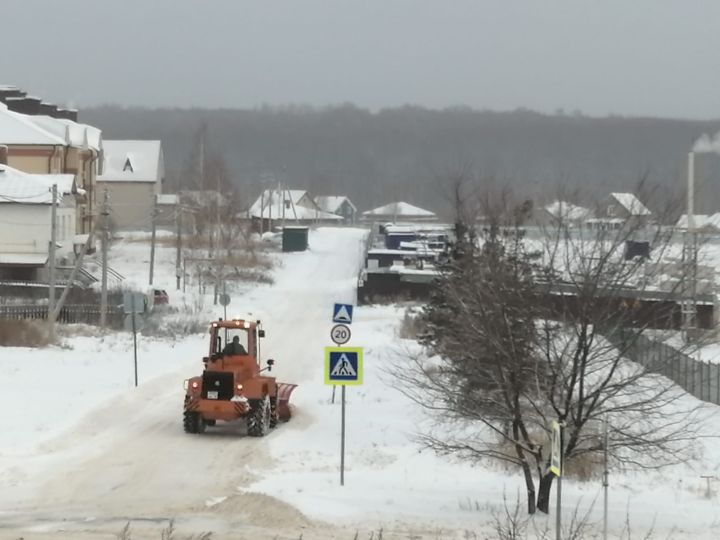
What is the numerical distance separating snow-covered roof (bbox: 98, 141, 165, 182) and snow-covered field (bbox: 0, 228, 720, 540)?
72.8 metres

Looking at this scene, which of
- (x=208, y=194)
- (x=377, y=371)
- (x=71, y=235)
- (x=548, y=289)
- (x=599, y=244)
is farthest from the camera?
(x=208, y=194)

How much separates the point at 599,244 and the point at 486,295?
1.62m

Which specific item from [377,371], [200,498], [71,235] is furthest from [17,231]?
[200,498]

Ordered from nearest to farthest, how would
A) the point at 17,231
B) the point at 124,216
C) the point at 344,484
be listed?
the point at 344,484 → the point at 17,231 → the point at 124,216

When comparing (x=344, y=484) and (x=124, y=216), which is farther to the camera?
(x=124, y=216)

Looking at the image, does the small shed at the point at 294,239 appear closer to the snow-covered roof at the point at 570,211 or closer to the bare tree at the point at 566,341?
→ the bare tree at the point at 566,341

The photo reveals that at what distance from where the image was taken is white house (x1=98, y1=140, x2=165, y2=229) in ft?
324

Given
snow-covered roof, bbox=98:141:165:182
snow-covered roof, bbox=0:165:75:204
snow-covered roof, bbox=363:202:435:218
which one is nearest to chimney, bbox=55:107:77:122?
snow-covered roof, bbox=98:141:165:182

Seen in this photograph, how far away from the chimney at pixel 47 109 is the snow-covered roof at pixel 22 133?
9489mm

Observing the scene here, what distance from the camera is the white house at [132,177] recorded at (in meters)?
98.9

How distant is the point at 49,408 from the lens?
71.8ft

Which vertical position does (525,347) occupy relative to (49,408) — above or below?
above

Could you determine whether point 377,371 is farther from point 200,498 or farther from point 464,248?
point 200,498

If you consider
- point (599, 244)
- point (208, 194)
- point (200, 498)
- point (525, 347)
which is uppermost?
point (208, 194)
